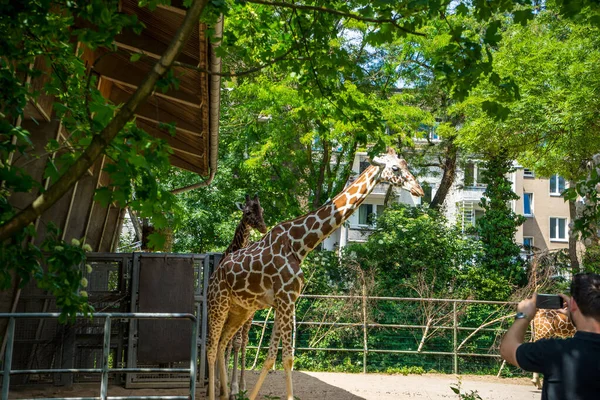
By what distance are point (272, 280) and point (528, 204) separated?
32.1 m

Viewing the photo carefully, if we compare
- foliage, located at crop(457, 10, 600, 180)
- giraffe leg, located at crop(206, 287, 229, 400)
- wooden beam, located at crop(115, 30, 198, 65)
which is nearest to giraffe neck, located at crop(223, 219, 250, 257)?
giraffe leg, located at crop(206, 287, 229, 400)

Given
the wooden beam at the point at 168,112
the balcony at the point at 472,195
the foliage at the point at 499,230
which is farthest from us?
the balcony at the point at 472,195

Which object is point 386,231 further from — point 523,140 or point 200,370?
point 200,370

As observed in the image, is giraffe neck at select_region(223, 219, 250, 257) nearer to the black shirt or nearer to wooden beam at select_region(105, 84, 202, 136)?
wooden beam at select_region(105, 84, 202, 136)

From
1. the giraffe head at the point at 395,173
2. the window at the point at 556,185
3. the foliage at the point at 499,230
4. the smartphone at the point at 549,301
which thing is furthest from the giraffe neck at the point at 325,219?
the window at the point at 556,185

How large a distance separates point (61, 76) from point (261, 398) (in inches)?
Result: 277

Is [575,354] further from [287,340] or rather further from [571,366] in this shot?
[287,340]

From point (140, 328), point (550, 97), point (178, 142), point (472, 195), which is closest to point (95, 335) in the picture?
point (140, 328)

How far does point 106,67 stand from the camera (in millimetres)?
10055

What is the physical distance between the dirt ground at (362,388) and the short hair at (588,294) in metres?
7.65

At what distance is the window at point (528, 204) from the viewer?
39.2 m

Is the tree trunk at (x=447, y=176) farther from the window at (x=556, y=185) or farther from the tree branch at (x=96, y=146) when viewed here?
the tree branch at (x=96, y=146)

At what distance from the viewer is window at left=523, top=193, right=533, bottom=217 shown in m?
39.2

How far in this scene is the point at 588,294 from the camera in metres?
3.66
